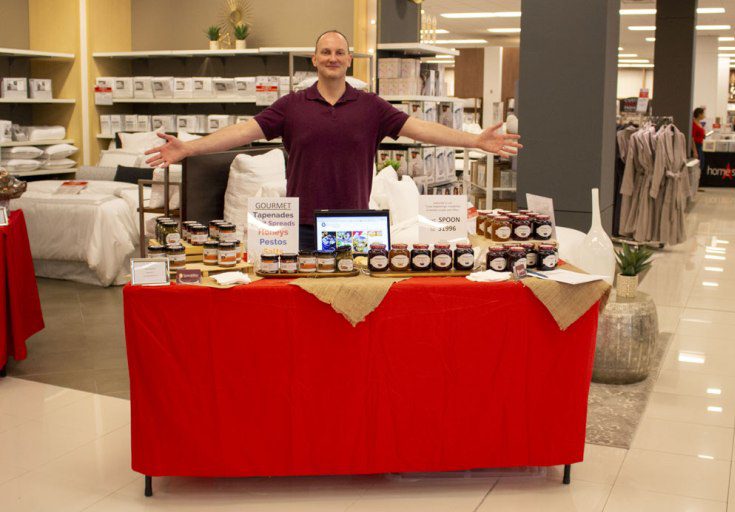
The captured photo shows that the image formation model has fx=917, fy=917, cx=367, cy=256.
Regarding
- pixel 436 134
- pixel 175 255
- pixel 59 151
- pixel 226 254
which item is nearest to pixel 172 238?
pixel 175 255

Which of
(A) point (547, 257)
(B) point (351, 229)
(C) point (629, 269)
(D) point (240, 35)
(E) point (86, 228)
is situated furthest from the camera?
(D) point (240, 35)

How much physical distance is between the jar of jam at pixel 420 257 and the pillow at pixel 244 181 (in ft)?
6.95

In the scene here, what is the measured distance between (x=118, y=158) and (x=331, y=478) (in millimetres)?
6964

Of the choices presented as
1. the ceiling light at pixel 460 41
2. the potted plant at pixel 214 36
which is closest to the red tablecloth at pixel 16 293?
the potted plant at pixel 214 36

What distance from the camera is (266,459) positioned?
10.7ft

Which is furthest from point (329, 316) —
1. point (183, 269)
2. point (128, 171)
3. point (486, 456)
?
point (128, 171)

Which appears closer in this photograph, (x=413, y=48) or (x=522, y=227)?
(x=522, y=227)

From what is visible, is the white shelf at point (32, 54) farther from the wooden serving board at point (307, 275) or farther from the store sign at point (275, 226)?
the wooden serving board at point (307, 275)

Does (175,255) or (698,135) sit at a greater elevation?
(698,135)

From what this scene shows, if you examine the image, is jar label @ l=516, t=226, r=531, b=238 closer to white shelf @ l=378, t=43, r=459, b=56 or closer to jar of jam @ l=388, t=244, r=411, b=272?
jar of jam @ l=388, t=244, r=411, b=272

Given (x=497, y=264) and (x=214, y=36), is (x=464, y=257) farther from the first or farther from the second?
(x=214, y=36)

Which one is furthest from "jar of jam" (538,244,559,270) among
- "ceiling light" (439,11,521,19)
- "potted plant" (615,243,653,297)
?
"ceiling light" (439,11,521,19)

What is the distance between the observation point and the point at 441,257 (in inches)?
130

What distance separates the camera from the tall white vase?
4.17 meters
